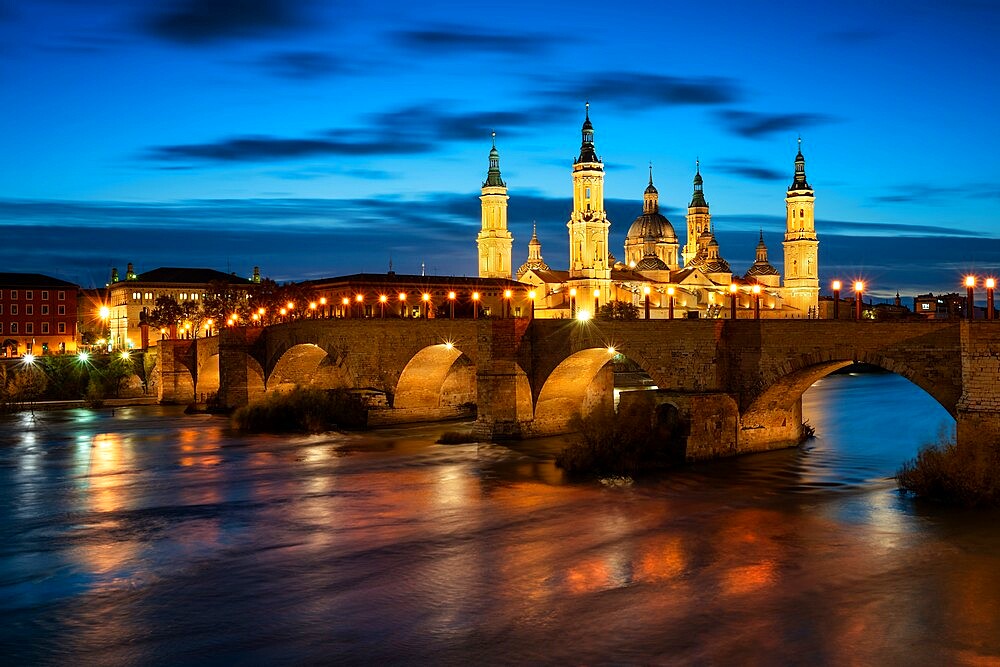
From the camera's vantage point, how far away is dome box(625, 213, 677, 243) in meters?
122

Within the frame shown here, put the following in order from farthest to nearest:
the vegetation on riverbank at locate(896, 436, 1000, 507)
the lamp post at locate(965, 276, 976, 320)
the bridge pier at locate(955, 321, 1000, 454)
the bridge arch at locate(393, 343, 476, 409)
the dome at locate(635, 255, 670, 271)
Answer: the dome at locate(635, 255, 670, 271) → the bridge arch at locate(393, 343, 476, 409) → the lamp post at locate(965, 276, 976, 320) → the bridge pier at locate(955, 321, 1000, 454) → the vegetation on riverbank at locate(896, 436, 1000, 507)

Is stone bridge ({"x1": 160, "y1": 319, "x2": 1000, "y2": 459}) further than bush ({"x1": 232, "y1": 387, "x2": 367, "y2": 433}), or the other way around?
bush ({"x1": 232, "y1": 387, "x2": 367, "y2": 433})

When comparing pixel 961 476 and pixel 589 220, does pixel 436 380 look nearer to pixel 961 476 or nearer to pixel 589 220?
pixel 961 476

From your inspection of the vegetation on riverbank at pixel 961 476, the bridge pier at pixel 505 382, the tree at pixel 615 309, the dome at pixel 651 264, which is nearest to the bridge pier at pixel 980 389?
the vegetation on riverbank at pixel 961 476

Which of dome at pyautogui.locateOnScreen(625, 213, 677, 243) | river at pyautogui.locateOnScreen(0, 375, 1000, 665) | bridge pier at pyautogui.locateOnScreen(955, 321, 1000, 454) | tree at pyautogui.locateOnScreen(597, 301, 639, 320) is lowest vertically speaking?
river at pyautogui.locateOnScreen(0, 375, 1000, 665)

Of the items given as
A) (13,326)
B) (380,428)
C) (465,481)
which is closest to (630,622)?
(465,481)

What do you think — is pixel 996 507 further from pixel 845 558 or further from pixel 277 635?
pixel 277 635

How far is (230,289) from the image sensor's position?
293 ft

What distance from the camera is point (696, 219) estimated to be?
13675 cm

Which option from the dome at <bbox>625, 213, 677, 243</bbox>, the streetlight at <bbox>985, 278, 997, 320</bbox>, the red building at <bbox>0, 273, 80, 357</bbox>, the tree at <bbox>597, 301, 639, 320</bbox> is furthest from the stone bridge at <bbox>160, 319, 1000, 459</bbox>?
the dome at <bbox>625, 213, 677, 243</bbox>

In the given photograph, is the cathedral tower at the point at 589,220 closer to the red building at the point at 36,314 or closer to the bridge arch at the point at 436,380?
the red building at the point at 36,314

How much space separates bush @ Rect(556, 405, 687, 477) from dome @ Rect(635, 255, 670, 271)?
85.9 meters

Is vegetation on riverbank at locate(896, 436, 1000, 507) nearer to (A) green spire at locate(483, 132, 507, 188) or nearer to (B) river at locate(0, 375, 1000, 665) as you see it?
(B) river at locate(0, 375, 1000, 665)

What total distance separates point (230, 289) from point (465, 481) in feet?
215
